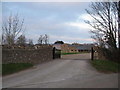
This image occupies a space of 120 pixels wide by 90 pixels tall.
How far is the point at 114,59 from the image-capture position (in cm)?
2306

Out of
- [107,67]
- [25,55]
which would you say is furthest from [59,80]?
[25,55]

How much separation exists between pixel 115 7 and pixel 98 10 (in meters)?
2.76

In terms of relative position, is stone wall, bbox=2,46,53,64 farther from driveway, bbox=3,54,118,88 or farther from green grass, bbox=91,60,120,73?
green grass, bbox=91,60,120,73

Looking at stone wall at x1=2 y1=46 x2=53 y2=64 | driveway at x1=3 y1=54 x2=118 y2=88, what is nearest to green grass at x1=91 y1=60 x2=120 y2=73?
driveway at x1=3 y1=54 x2=118 y2=88

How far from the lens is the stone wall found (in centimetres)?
1712

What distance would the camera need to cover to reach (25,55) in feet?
65.2

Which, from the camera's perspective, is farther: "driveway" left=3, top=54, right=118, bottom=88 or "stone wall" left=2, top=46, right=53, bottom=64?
"stone wall" left=2, top=46, right=53, bottom=64

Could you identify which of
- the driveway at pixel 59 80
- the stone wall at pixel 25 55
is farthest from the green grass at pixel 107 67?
the stone wall at pixel 25 55

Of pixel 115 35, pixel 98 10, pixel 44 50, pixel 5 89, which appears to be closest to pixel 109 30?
pixel 115 35

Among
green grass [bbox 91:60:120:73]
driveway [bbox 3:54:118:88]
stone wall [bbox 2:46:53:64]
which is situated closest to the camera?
driveway [bbox 3:54:118:88]

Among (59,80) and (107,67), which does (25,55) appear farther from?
(59,80)

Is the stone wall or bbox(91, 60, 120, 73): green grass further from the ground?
the stone wall

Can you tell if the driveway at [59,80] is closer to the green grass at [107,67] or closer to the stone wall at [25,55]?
the green grass at [107,67]

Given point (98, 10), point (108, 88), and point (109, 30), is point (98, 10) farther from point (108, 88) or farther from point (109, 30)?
point (108, 88)
